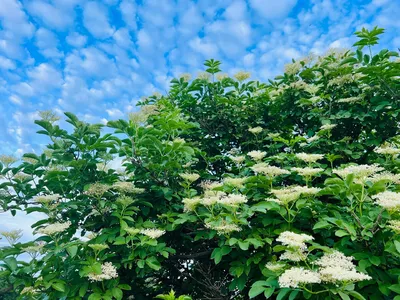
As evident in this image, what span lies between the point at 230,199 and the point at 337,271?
84 cm

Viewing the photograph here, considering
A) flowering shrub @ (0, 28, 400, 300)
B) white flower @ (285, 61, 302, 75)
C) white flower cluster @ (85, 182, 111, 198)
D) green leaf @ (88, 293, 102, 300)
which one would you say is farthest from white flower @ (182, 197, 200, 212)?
white flower @ (285, 61, 302, 75)

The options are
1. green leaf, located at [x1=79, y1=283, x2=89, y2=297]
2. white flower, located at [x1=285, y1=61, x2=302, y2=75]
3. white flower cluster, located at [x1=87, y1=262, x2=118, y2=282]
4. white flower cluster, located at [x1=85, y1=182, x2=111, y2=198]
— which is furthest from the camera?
white flower, located at [x1=285, y1=61, x2=302, y2=75]

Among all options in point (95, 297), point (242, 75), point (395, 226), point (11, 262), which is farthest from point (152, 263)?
point (242, 75)

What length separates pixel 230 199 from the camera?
7.92ft

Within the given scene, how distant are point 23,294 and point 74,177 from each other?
3.38 feet

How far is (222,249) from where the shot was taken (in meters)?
2.48

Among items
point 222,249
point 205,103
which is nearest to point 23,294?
point 222,249

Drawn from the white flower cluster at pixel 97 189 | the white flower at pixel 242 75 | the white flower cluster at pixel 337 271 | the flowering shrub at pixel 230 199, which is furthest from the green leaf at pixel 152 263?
the white flower at pixel 242 75

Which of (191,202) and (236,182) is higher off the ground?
(236,182)

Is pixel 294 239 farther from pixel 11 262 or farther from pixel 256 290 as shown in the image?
pixel 11 262

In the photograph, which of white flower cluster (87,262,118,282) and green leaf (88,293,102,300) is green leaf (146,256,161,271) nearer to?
white flower cluster (87,262,118,282)

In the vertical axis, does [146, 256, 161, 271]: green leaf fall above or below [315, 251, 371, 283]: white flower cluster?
above

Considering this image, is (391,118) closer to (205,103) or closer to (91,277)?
(205,103)

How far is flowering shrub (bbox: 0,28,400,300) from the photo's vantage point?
2209mm
